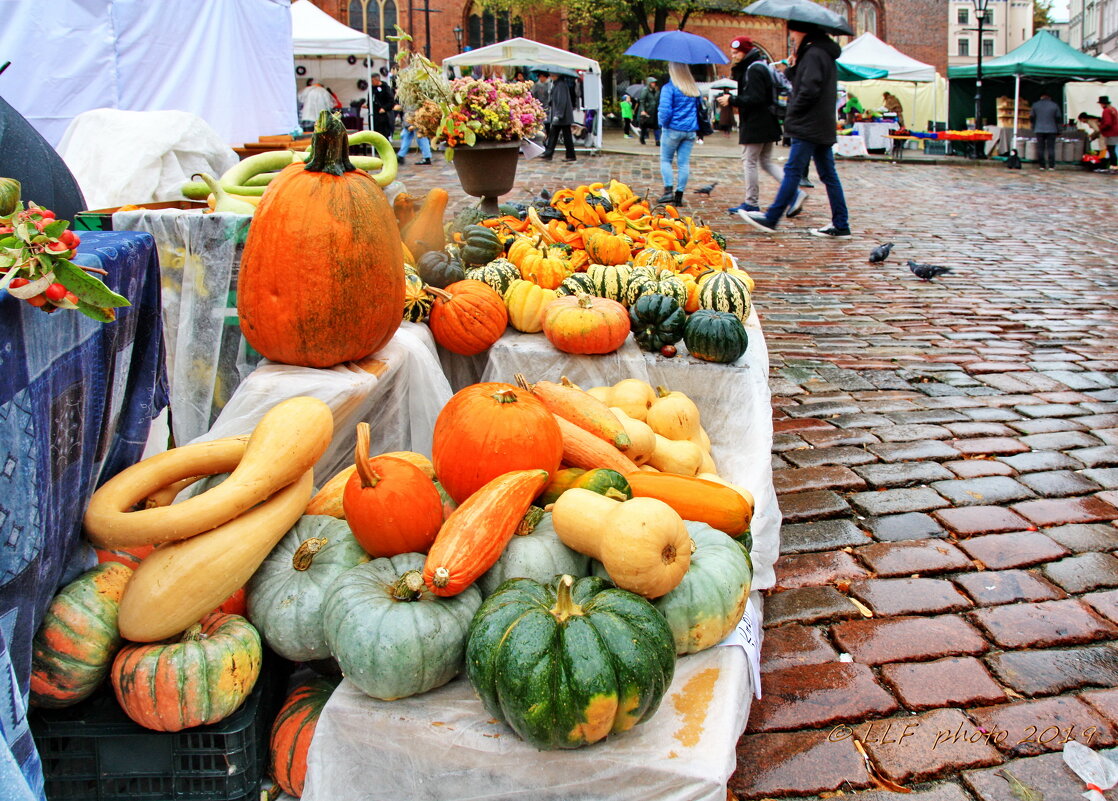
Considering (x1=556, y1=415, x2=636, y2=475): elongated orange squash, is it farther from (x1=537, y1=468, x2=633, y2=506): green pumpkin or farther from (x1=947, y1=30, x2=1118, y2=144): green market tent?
(x1=947, y1=30, x2=1118, y2=144): green market tent

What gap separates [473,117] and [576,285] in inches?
130

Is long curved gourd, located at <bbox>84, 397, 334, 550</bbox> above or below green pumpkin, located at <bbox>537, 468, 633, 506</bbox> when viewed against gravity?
above

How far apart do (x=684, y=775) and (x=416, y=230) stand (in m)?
3.51

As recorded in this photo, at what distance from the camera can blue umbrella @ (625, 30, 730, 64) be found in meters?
13.1

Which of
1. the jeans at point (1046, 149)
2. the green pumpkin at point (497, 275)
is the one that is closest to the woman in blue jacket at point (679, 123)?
the green pumpkin at point (497, 275)

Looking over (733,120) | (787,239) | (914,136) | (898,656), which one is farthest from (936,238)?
(733,120)

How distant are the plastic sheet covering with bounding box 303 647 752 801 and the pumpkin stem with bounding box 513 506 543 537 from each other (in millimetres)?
436

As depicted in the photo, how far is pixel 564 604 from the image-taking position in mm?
1971

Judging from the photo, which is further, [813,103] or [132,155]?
[813,103]

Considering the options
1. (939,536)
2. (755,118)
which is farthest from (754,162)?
(939,536)

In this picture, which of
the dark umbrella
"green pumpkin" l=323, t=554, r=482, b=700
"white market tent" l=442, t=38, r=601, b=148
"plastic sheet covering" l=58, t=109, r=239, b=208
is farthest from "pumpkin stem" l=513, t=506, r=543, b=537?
"white market tent" l=442, t=38, r=601, b=148

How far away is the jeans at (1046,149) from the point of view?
2097 centimetres

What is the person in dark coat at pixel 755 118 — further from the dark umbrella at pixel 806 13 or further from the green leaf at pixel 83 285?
the green leaf at pixel 83 285

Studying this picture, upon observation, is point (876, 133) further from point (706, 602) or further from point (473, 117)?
point (706, 602)
